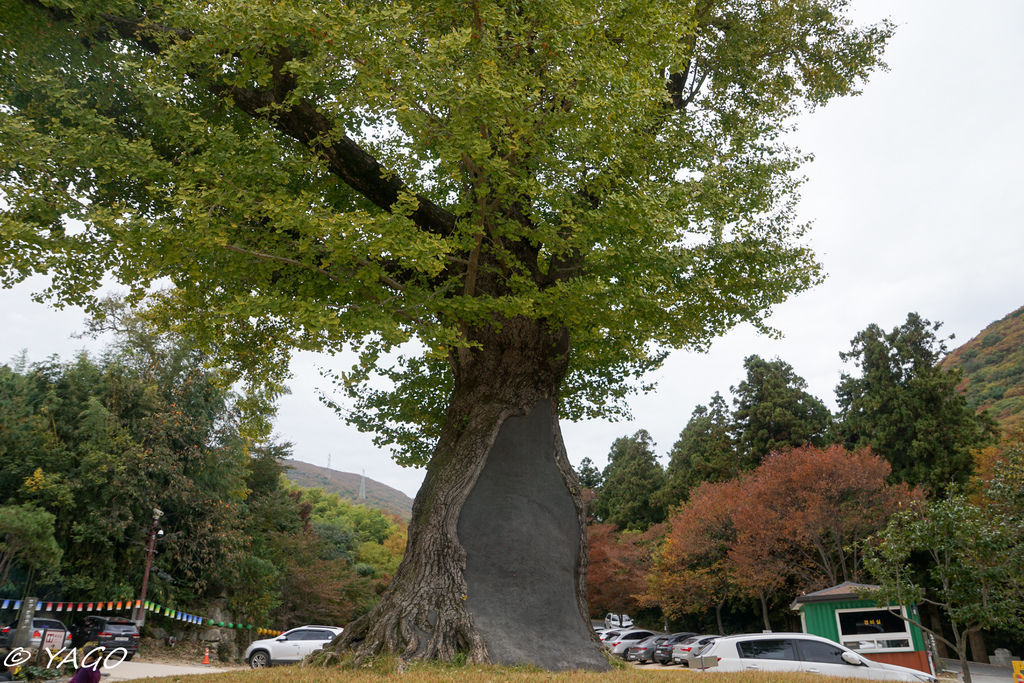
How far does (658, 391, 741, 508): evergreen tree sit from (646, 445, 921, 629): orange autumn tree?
7643mm

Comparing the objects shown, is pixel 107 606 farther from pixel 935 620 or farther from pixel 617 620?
pixel 935 620

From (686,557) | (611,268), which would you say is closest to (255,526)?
(686,557)

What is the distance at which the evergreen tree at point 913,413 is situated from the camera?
2872cm

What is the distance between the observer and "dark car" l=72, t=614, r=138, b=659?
19156 mm

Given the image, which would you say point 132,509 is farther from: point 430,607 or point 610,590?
point 610,590

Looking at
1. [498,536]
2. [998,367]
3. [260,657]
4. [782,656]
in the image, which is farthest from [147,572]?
[998,367]

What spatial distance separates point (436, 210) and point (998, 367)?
6019cm

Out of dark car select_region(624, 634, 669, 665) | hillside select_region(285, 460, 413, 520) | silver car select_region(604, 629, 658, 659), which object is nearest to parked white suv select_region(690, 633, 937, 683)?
dark car select_region(624, 634, 669, 665)

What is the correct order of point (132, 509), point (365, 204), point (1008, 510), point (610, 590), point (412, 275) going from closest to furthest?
Answer: 1. point (412, 275)
2. point (365, 204)
3. point (1008, 510)
4. point (132, 509)
5. point (610, 590)

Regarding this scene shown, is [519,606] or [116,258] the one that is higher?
[116,258]

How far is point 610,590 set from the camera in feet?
124

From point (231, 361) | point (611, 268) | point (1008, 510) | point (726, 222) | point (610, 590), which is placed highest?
point (726, 222)

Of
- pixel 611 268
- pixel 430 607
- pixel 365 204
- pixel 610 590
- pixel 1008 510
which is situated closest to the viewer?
pixel 430 607

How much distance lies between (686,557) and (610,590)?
329 inches
